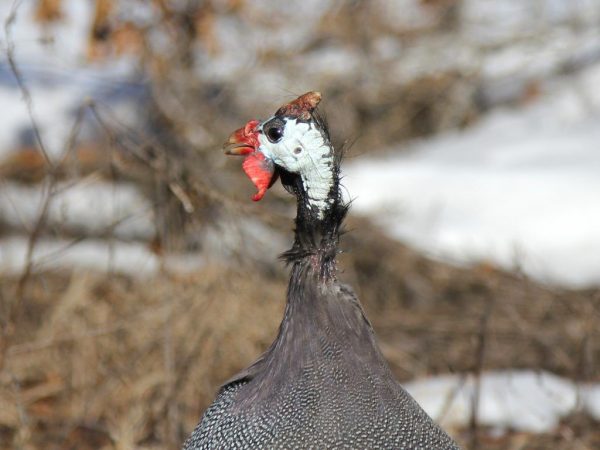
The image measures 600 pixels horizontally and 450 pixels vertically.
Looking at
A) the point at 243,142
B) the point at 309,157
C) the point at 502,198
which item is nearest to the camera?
the point at 309,157

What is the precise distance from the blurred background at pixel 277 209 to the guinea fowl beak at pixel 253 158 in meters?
0.73

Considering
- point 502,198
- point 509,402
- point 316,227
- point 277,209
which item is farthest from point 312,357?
point 502,198

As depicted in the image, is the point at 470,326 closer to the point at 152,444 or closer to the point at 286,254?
the point at 152,444

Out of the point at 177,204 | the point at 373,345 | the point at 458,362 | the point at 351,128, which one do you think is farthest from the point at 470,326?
the point at 373,345

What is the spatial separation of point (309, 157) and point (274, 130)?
0.11 meters

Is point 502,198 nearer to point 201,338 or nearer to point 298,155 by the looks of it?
point 201,338

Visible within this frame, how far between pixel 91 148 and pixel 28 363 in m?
1.74

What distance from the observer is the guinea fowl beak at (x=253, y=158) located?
243 cm

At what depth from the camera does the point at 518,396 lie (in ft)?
14.6

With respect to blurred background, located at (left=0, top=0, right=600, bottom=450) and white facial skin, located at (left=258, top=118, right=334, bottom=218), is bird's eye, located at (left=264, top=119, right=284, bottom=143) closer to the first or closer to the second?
white facial skin, located at (left=258, top=118, right=334, bottom=218)

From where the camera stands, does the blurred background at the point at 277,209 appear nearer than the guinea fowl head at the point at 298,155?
No

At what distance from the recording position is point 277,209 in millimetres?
5711

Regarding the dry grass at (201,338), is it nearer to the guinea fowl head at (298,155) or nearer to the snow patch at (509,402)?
the snow patch at (509,402)

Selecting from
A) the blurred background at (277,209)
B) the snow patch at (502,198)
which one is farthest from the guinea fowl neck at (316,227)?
the snow patch at (502,198)
